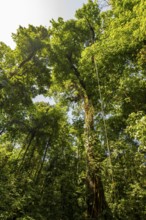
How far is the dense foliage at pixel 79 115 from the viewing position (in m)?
7.28

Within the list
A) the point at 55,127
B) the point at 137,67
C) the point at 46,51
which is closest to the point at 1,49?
the point at 46,51

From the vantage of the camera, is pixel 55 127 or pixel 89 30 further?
pixel 89 30

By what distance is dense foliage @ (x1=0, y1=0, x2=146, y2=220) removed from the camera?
23.9ft

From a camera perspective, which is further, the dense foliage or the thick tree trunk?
the dense foliage

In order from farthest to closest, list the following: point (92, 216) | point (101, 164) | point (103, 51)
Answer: point (103, 51) → point (101, 164) → point (92, 216)

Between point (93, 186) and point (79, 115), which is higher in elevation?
point (79, 115)

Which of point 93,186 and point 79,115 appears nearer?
point 93,186

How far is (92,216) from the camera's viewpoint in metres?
6.41

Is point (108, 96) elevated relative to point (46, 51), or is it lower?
lower

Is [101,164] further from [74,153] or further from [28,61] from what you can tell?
[28,61]

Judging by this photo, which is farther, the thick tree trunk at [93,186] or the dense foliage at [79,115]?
the dense foliage at [79,115]

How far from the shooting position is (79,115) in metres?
11.5

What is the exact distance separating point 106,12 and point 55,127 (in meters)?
6.87

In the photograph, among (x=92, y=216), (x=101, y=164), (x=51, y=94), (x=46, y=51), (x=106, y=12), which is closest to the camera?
(x=92, y=216)
